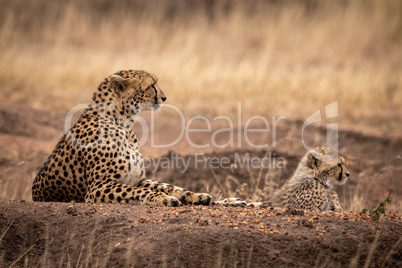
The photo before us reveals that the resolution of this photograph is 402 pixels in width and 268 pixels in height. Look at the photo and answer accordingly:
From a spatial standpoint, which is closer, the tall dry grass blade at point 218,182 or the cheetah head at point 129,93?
the cheetah head at point 129,93

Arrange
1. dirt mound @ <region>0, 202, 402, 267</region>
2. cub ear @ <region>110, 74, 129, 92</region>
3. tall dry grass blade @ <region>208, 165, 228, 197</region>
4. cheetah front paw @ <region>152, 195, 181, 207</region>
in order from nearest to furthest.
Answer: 1. dirt mound @ <region>0, 202, 402, 267</region>
2. cheetah front paw @ <region>152, 195, 181, 207</region>
3. cub ear @ <region>110, 74, 129, 92</region>
4. tall dry grass blade @ <region>208, 165, 228, 197</region>

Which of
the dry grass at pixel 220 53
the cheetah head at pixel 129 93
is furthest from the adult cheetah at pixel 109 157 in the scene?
the dry grass at pixel 220 53

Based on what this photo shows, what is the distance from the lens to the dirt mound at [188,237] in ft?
11.3

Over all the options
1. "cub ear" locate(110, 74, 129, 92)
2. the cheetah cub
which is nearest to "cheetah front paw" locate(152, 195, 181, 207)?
"cub ear" locate(110, 74, 129, 92)

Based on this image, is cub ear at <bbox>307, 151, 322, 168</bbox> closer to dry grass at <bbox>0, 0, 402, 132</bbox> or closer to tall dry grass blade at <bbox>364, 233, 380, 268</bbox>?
tall dry grass blade at <bbox>364, 233, 380, 268</bbox>

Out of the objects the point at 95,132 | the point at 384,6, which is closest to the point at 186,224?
the point at 95,132

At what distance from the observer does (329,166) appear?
18.3 ft

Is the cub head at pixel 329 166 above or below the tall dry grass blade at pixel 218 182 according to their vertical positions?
above

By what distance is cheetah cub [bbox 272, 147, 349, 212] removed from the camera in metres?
5.34

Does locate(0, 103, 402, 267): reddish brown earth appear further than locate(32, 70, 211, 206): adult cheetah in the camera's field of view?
No

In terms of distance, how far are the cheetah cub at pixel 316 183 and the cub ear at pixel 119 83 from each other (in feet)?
5.84

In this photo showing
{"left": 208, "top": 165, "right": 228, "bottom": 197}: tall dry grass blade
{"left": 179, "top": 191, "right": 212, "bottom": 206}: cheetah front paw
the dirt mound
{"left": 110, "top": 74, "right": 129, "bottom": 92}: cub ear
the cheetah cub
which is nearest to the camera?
the dirt mound

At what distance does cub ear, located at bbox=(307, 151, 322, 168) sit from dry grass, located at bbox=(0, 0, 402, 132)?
4673 millimetres

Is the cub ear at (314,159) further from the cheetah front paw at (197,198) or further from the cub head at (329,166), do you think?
the cheetah front paw at (197,198)
